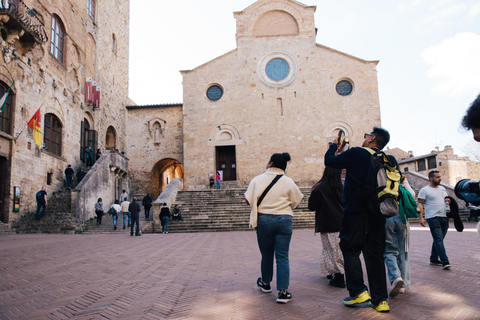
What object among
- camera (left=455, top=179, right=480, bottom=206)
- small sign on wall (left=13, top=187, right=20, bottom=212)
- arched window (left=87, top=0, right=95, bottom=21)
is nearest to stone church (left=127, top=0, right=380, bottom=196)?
arched window (left=87, top=0, right=95, bottom=21)

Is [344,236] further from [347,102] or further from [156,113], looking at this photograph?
[156,113]

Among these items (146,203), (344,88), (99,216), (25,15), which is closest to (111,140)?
(146,203)

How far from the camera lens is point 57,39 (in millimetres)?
19516

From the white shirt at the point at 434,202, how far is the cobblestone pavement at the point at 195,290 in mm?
868

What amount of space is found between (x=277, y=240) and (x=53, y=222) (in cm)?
1414

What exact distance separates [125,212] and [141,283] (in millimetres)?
11868

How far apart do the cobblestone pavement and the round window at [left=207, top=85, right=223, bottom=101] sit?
21.0 m

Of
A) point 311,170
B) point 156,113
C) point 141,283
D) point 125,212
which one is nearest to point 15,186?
point 125,212

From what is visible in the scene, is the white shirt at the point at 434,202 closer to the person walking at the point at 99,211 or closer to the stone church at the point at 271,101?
the person walking at the point at 99,211

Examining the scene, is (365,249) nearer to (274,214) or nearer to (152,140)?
(274,214)

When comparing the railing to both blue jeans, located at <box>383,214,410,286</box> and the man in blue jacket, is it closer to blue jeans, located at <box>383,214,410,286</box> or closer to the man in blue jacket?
the man in blue jacket

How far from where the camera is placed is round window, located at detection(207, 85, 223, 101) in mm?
26922

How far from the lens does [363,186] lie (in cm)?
357

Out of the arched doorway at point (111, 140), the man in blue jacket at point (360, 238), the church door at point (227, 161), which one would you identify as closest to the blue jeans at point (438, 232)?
the man in blue jacket at point (360, 238)
